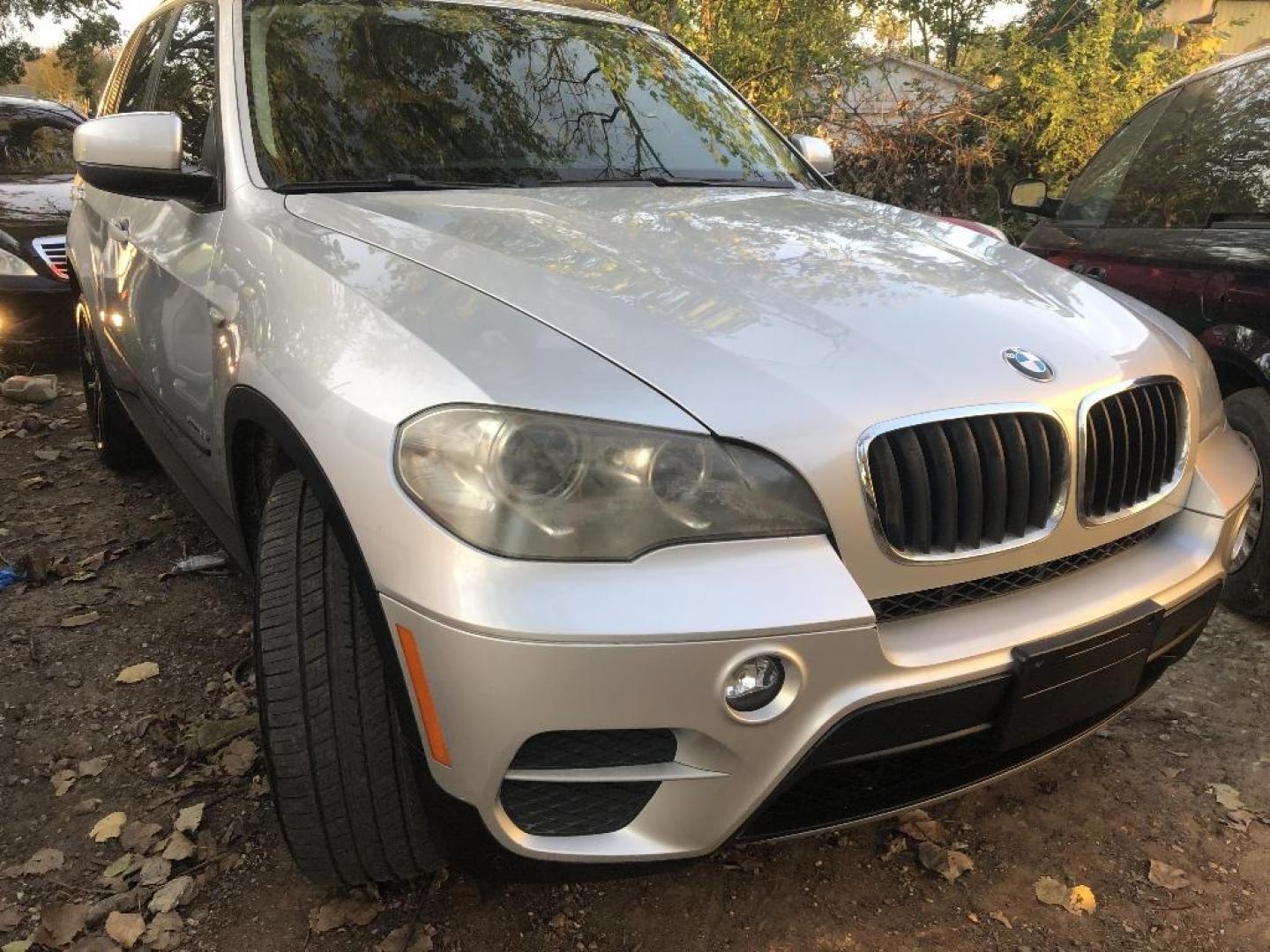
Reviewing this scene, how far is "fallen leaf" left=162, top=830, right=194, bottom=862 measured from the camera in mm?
2154

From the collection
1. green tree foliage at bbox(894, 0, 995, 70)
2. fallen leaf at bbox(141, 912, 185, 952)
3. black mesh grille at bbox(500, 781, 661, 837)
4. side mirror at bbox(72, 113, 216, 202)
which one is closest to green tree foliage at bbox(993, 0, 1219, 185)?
side mirror at bbox(72, 113, 216, 202)

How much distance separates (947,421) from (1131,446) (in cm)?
48

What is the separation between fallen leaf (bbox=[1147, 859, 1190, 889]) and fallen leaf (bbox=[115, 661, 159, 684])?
8.21 ft

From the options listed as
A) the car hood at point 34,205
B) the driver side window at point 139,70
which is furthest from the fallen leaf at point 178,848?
the car hood at point 34,205

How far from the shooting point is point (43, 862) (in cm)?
214

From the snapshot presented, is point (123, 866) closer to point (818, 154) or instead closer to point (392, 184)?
point (392, 184)

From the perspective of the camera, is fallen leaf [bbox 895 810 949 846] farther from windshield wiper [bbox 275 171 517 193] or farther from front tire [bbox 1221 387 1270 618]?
windshield wiper [bbox 275 171 517 193]

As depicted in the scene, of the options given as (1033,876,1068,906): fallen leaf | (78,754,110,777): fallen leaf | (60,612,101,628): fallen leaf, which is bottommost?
(60,612,101,628): fallen leaf

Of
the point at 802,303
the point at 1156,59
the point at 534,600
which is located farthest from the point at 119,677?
the point at 1156,59

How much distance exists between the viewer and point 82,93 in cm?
2477

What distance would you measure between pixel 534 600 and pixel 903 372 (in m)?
0.71

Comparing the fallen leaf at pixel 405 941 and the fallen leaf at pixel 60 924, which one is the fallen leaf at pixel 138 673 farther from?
the fallen leaf at pixel 405 941

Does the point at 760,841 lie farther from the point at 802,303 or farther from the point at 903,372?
the point at 802,303

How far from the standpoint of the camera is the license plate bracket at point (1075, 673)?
64.4 inches
